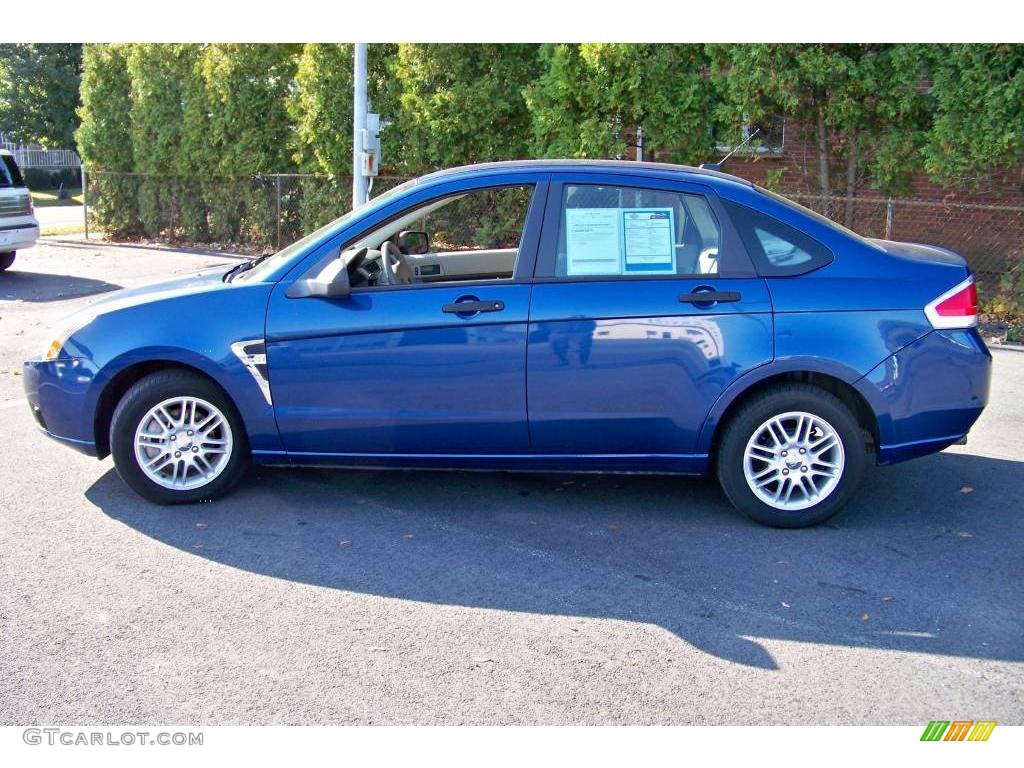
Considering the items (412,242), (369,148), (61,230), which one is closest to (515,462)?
(412,242)

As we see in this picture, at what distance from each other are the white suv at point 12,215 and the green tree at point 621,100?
775 centimetres

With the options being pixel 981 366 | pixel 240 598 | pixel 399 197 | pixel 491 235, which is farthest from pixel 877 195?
pixel 240 598

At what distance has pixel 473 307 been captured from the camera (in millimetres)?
5273

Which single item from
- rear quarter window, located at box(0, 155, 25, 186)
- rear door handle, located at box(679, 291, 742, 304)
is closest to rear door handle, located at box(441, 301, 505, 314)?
rear door handle, located at box(679, 291, 742, 304)

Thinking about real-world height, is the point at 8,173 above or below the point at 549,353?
above

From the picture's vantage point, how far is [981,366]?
533 cm

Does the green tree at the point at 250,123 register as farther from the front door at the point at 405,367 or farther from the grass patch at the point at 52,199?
the grass patch at the point at 52,199

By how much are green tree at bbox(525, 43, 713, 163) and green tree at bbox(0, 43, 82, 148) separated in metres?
28.1

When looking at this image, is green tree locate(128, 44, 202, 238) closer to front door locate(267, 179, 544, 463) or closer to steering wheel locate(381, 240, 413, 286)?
steering wheel locate(381, 240, 413, 286)

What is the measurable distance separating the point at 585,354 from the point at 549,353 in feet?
0.58

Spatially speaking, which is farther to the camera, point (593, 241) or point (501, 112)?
point (501, 112)

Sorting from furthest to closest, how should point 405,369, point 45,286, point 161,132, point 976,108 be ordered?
point 161,132
point 45,286
point 976,108
point 405,369

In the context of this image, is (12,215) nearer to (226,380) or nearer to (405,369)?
(226,380)

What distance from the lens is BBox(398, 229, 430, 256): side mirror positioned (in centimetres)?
628
